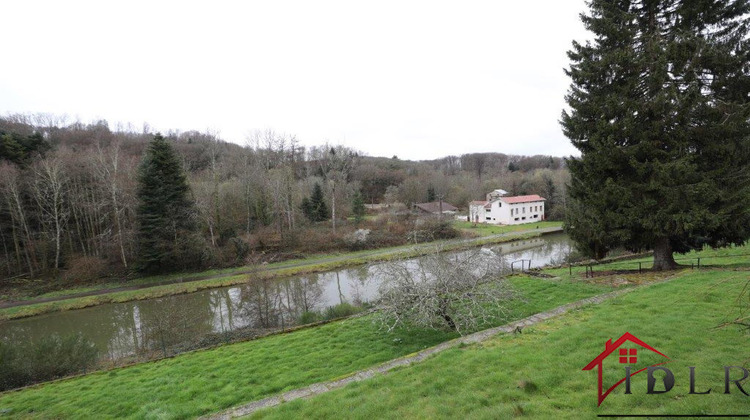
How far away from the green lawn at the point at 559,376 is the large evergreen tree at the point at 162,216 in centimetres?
2201

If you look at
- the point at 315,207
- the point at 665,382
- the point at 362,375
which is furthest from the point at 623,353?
the point at 315,207

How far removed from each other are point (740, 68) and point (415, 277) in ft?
40.9

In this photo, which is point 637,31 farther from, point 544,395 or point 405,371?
point 405,371

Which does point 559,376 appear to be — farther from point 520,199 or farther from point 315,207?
point 520,199

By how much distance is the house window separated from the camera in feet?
15.8

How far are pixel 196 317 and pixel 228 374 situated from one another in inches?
359

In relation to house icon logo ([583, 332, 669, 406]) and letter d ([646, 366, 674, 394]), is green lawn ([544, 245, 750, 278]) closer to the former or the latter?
house icon logo ([583, 332, 669, 406])

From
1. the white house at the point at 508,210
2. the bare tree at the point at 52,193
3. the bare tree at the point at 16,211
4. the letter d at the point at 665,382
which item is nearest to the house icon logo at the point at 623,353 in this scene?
the letter d at the point at 665,382

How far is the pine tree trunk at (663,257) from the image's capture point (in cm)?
1168

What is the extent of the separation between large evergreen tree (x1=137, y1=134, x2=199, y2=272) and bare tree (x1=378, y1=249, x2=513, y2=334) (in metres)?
20.3

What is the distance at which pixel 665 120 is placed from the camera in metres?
9.91

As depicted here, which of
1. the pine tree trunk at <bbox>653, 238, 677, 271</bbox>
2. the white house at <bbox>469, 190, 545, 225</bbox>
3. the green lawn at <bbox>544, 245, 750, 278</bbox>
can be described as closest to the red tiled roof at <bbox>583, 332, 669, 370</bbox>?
the green lawn at <bbox>544, 245, 750, 278</bbox>

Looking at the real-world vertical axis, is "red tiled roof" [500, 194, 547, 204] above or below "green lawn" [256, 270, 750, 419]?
above

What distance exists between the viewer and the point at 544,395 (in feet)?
14.0
